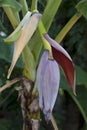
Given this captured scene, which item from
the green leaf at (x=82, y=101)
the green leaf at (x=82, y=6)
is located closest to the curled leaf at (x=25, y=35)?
the green leaf at (x=82, y=6)

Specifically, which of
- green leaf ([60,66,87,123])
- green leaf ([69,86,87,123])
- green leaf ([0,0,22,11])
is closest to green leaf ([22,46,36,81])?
green leaf ([0,0,22,11])

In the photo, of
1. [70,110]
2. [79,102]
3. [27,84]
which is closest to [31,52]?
[27,84]

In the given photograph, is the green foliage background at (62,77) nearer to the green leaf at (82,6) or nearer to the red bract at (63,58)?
the green leaf at (82,6)

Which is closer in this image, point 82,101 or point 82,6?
point 82,6

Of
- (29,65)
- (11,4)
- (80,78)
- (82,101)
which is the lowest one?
(82,101)

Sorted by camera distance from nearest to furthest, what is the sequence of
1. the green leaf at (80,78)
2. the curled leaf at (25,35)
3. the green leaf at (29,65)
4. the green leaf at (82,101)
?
1. the curled leaf at (25,35)
2. the green leaf at (29,65)
3. the green leaf at (80,78)
4. the green leaf at (82,101)

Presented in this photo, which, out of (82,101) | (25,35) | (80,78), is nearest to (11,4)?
(25,35)

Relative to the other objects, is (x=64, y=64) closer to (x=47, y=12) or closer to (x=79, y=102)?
(x=47, y=12)

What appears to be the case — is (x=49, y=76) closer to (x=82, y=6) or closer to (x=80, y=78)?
(x=82, y=6)

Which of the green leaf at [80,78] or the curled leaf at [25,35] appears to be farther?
the green leaf at [80,78]

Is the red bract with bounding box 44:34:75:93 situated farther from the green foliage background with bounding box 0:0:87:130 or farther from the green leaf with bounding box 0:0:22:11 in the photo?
the green foliage background with bounding box 0:0:87:130

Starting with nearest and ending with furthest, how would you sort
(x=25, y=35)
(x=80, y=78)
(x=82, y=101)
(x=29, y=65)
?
(x=25, y=35), (x=29, y=65), (x=80, y=78), (x=82, y=101)
